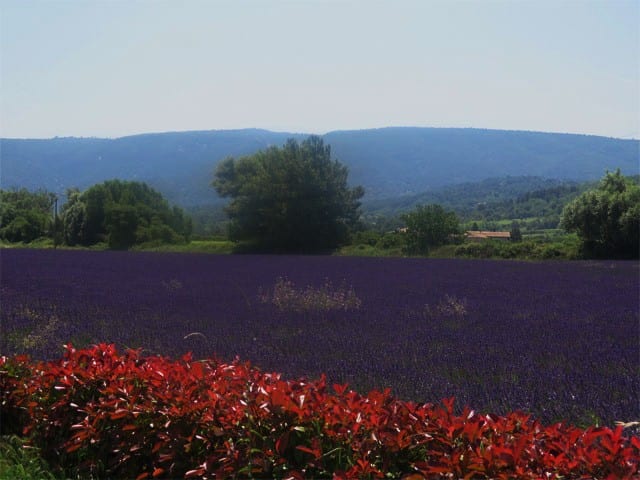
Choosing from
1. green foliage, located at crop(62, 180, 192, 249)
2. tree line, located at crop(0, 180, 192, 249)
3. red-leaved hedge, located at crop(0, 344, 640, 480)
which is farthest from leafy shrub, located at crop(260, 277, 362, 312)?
tree line, located at crop(0, 180, 192, 249)

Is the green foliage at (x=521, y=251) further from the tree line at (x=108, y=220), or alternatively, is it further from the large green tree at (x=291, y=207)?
the tree line at (x=108, y=220)

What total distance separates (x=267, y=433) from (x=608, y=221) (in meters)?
24.7

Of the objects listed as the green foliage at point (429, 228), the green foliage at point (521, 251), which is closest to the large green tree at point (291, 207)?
the green foliage at point (429, 228)

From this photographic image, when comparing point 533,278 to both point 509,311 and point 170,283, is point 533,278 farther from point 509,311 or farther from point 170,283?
point 170,283

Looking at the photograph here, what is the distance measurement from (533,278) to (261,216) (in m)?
20.5

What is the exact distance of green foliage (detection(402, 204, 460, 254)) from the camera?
94.0ft

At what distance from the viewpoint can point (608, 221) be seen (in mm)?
24516

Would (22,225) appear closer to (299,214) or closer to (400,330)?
(299,214)

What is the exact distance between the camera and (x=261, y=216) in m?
32.1

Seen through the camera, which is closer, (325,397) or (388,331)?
(325,397)

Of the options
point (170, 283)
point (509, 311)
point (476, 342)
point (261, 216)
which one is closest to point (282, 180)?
point (261, 216)

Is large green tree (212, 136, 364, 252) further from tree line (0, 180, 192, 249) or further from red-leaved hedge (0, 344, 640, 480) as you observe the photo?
red-leaved hedge (0, 344, 640, 480)

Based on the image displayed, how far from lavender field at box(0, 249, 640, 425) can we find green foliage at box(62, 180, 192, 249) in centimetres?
2494

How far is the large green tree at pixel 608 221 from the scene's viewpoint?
23906 mm
